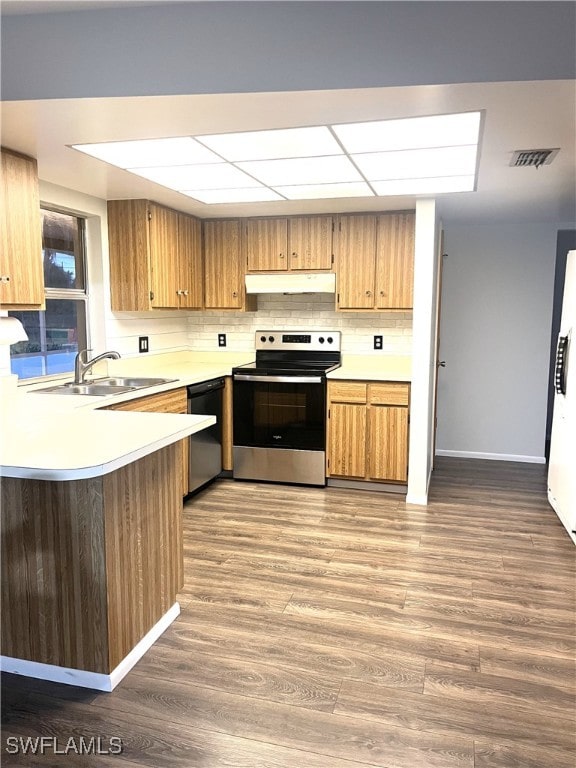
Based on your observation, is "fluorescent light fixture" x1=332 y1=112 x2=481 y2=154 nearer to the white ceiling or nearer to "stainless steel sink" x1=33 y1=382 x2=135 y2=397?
the white ceiling

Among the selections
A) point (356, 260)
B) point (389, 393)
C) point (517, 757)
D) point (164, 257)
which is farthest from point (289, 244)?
point (517, 757)

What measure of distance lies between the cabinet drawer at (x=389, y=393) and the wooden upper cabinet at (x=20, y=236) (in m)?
2.41

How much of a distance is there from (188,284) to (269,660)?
3176mm

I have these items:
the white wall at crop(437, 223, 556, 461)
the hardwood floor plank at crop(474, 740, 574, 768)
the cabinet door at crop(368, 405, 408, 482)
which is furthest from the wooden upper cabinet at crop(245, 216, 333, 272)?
the hardwood floor plank at crop(474, 740, 574, 768)

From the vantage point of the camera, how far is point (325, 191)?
3.65 m

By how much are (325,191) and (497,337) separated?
250 cm

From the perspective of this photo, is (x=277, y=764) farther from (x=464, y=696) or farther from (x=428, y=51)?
(x=428, y=51)

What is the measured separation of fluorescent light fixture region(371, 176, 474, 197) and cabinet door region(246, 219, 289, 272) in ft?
3.73

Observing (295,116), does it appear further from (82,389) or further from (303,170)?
(82,389)

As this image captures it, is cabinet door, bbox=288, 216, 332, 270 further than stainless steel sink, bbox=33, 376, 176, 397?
Yes

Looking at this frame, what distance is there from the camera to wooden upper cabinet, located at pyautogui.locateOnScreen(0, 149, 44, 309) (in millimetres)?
2719

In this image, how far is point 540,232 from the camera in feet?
16.6

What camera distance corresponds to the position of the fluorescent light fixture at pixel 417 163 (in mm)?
2719

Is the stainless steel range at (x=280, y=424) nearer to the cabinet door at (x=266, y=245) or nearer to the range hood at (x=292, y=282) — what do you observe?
the range hood at (x=292, y=282)
